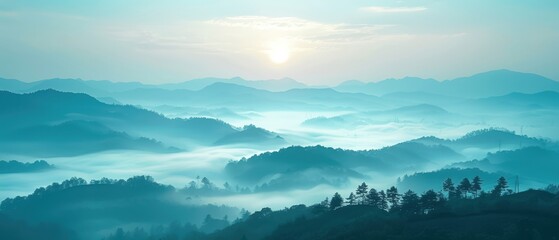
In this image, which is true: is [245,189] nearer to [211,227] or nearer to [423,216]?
[211,227]

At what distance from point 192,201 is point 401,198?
100614mm

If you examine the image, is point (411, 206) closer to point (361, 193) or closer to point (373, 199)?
point (373, 199)

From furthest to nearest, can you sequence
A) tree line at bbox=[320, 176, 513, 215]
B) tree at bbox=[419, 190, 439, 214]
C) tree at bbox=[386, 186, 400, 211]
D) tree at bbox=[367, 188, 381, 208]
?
tree at bbox=[367, 188, 381, 208] → tree at bbox=[386, 186, 400, 211] → tree line at bbox=[320, 176, 513, 215] → tree at bbox=[419, 190, 439, 214]

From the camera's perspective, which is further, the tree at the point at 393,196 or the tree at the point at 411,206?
the tree at the point at 393,196

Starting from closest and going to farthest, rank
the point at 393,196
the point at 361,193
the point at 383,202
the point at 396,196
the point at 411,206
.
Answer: the point at 411,206, the point at 393,196, the point at 396,196, the point at 383,202, the point at 361,193

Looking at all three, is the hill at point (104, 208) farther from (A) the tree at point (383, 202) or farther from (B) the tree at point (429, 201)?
(B) the tree at point (429, 201)

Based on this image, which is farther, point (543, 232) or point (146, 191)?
point (146, 191)

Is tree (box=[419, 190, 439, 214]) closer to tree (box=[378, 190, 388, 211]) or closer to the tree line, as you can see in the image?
the tree line

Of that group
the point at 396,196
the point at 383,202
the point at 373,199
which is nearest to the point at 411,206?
the point at 396,196

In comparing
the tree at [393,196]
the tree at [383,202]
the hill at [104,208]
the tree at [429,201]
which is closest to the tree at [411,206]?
the tree at [429,201]

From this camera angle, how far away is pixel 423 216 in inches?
2586

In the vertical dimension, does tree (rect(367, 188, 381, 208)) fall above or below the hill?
below

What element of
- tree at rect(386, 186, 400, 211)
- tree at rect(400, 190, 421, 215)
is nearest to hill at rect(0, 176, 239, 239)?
tree at rect(386, 186, 400, 211)

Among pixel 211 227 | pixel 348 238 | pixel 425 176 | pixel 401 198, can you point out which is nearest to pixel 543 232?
pixel 348 238
